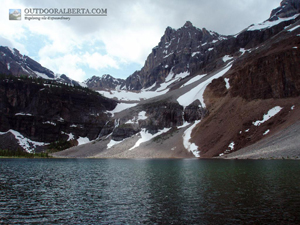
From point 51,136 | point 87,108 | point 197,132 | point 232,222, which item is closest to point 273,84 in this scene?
point 197,132

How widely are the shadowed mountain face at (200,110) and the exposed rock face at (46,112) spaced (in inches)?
20.6

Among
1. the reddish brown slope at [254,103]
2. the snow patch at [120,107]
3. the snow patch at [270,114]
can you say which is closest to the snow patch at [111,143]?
the snow patch at [120,107]

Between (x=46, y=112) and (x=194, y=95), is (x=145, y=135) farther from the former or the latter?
(x=46, y=112)

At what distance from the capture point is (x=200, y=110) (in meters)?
114

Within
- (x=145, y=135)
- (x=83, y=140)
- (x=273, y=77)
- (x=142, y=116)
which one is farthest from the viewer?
(x=83, y=140)

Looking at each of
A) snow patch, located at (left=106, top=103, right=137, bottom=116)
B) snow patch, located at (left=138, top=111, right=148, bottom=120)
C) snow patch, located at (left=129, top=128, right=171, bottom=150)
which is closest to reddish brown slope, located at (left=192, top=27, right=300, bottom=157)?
snow patch, located at (left=129, top=128, right=171, bottom=150)

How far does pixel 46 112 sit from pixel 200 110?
93.0m

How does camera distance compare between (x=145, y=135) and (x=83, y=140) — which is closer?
(x=145, y=135)

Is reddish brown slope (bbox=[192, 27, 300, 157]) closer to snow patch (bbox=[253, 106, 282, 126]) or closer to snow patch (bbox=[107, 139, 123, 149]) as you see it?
snow patch (bbox=[253, 106, 282, 126])

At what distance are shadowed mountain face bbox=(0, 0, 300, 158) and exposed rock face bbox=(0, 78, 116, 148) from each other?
0.52 metres

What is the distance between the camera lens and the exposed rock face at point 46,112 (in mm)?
136625

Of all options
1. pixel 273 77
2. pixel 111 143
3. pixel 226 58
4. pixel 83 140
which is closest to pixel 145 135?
pixel 111 143

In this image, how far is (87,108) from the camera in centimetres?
15350

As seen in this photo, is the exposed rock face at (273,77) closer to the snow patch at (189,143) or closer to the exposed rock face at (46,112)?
the snow patch at (189,143)
